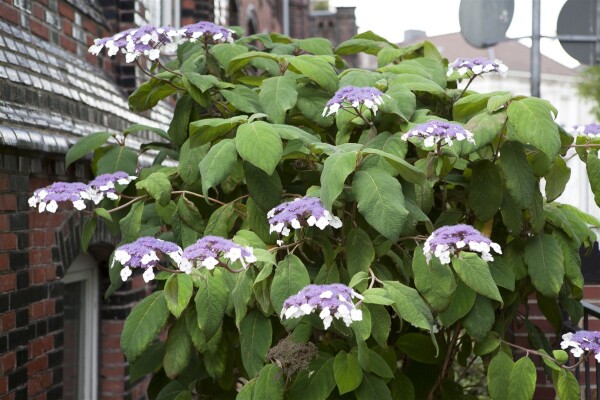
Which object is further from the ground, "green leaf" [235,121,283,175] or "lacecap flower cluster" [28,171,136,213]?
"green leaf" [235,121,283,175]

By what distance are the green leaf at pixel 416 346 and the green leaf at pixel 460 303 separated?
279 millimetres

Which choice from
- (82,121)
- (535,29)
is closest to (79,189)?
(82,121)

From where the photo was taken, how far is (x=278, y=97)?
3740 mm

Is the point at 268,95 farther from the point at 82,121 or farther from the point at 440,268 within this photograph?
the point at 82,121

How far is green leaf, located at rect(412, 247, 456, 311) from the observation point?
3.09m

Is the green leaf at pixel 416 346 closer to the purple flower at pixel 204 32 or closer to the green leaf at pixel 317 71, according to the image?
the green leaf at pixel 317 71

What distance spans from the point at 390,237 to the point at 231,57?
57.7 inches

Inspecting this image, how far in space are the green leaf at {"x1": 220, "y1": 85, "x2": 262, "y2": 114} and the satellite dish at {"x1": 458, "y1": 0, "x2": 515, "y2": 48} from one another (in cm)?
292

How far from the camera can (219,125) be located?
11.3 feet

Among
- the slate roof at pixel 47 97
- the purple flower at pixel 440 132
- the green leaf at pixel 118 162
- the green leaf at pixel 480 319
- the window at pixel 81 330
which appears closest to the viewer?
the purple flower at pixel 440 132

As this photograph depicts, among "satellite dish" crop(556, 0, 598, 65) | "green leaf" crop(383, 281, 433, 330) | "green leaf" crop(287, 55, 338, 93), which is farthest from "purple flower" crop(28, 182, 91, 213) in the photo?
"satellite dish" crop(556, 0, 598, 65)

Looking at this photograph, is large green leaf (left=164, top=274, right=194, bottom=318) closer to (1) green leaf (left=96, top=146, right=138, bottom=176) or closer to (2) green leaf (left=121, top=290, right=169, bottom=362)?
(2) green leaf (left=121, top=290, right=169, bottom=362)

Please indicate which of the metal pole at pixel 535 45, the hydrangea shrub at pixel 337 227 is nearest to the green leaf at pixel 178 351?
the hydrangea shrub at pixel 337 227

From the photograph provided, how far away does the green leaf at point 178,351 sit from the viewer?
3.46 m
